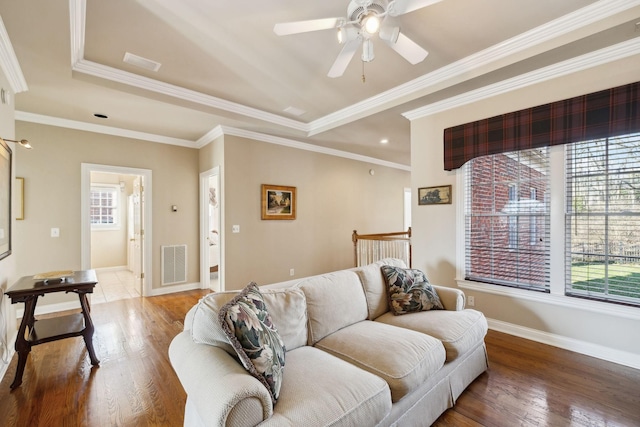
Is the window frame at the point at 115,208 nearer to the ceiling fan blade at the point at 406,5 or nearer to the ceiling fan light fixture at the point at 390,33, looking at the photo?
the ceiling fan light fixture at the point at 390,33

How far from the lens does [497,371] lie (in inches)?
95.9

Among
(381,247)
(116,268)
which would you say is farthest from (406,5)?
(116,268)

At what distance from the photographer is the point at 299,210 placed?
17.5 ft

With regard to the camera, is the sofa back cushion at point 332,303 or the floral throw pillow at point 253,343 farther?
the sofa back cushion at point 332,303

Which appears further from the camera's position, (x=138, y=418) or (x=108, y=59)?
(x=108, y=59)

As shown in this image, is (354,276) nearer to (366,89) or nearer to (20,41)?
(366,89)

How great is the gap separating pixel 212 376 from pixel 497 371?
236 centimetres

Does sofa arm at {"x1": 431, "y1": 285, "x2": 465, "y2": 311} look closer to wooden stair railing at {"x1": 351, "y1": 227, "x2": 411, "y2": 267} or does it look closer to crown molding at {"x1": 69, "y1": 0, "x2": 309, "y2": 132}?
wooden stair railing at {"x1": 351, "y1": 227, "x2": 411, "y2": 267}

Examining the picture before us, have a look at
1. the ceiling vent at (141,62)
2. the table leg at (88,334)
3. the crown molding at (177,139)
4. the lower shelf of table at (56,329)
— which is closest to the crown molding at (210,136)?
the crown molding at (177,139)

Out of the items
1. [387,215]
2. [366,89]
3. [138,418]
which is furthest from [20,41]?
[387,215]

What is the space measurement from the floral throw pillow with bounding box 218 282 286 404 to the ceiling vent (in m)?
2.67

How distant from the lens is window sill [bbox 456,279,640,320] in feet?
8.18

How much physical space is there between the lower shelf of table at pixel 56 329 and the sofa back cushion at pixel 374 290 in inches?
98.1

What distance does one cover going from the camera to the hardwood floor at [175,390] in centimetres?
190
